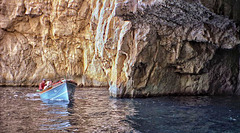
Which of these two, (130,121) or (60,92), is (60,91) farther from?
(130,121)

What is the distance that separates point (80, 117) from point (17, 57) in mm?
30979

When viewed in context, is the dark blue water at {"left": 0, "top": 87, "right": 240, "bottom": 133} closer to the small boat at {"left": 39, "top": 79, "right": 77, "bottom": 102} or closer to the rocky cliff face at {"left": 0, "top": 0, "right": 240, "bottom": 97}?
the small boat at {"left": 39, "top": 79, "right": 77, "bottom": 102}

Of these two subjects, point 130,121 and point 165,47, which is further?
point 165,47

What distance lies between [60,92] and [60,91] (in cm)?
9

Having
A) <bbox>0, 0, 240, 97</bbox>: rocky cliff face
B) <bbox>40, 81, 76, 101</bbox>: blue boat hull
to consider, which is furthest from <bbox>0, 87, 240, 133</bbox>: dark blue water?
<bbox>0, 0, 240, 97</bbox>: rocky cliff face

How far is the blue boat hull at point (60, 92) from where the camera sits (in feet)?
60.3

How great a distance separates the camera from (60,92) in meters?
18.8

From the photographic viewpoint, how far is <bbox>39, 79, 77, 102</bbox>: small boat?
60.3 feet

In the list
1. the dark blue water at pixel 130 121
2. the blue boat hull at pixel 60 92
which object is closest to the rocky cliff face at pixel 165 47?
the blue boat hull at pixel 60 92

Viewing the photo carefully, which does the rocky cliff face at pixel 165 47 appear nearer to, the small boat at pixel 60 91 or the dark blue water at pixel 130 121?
the small boat at pixel 60 91

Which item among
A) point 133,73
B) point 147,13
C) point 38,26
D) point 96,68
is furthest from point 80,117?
point 38,26

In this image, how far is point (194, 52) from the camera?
21.3 metres

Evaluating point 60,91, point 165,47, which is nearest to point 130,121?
point 60,91

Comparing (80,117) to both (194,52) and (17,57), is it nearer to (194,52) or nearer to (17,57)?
(194,52)
